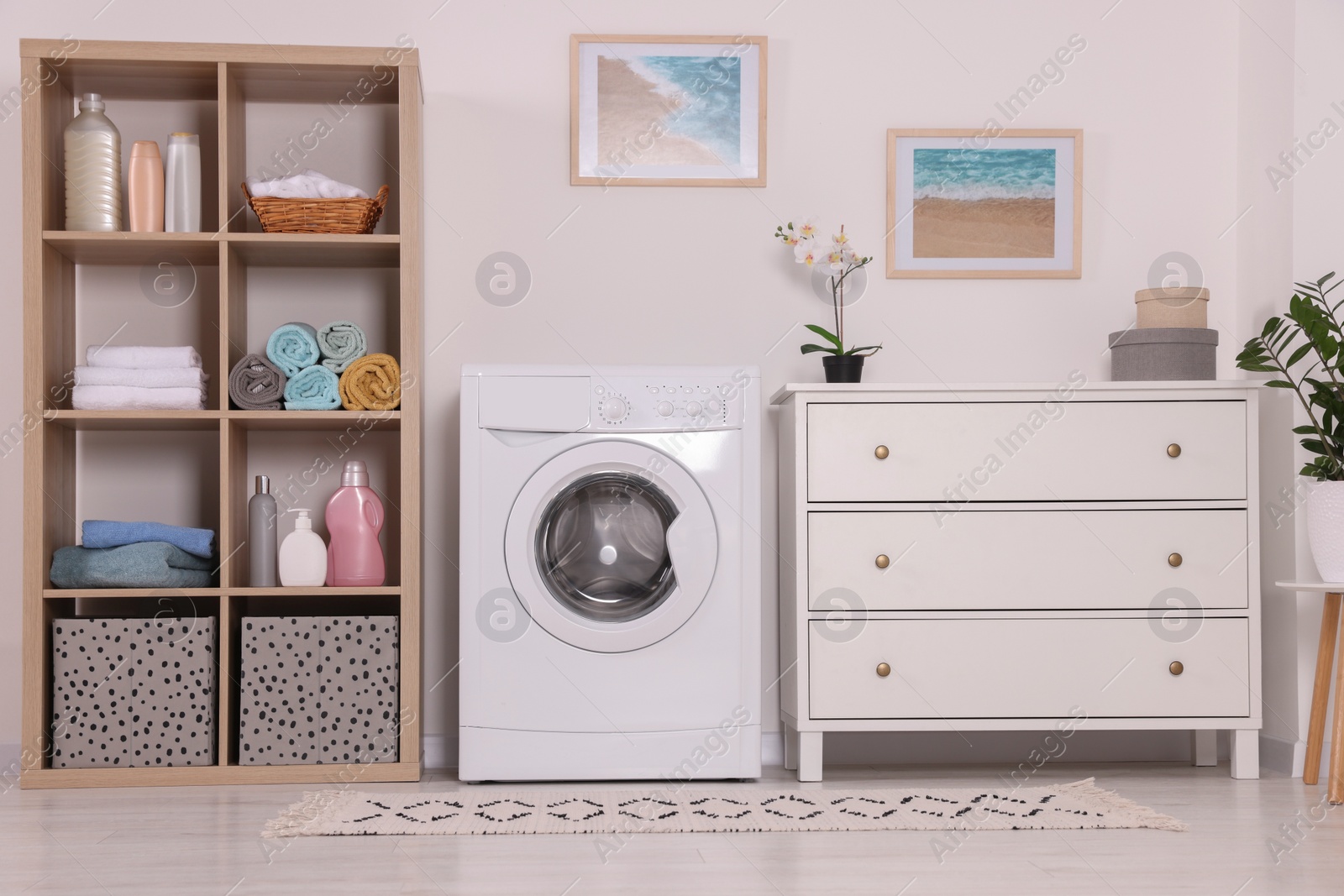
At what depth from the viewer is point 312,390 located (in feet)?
8.61

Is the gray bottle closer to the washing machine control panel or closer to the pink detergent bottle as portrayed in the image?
the pink detergent bottle

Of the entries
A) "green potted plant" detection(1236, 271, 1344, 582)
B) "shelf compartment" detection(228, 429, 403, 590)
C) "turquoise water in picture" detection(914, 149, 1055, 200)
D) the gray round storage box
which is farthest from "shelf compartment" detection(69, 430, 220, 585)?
"green potted plant" detection(1236, 271, 1344, 582)

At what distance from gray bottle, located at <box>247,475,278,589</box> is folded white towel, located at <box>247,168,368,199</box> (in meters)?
0.72

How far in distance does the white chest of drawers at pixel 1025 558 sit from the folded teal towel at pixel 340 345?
1.09m

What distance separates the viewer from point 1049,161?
9.91 feet

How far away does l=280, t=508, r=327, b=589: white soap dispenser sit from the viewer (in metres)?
2.60

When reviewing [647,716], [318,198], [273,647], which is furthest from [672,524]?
[318,198]

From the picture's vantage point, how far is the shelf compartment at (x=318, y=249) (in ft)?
8.49

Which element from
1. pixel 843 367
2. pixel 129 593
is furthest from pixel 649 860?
pixel 129 593

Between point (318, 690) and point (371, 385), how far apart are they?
0.73 meters

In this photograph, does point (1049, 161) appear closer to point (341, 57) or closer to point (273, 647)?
point (341, 57)

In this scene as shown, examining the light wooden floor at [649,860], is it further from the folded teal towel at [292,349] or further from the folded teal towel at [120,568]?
the folded teal towel at [292,349]

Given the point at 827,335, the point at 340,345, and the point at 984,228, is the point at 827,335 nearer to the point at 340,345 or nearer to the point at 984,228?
A: the point at 984,228

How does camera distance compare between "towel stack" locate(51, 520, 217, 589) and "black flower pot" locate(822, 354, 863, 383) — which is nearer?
"towel stack" locate(51, 520, 217, 589)
